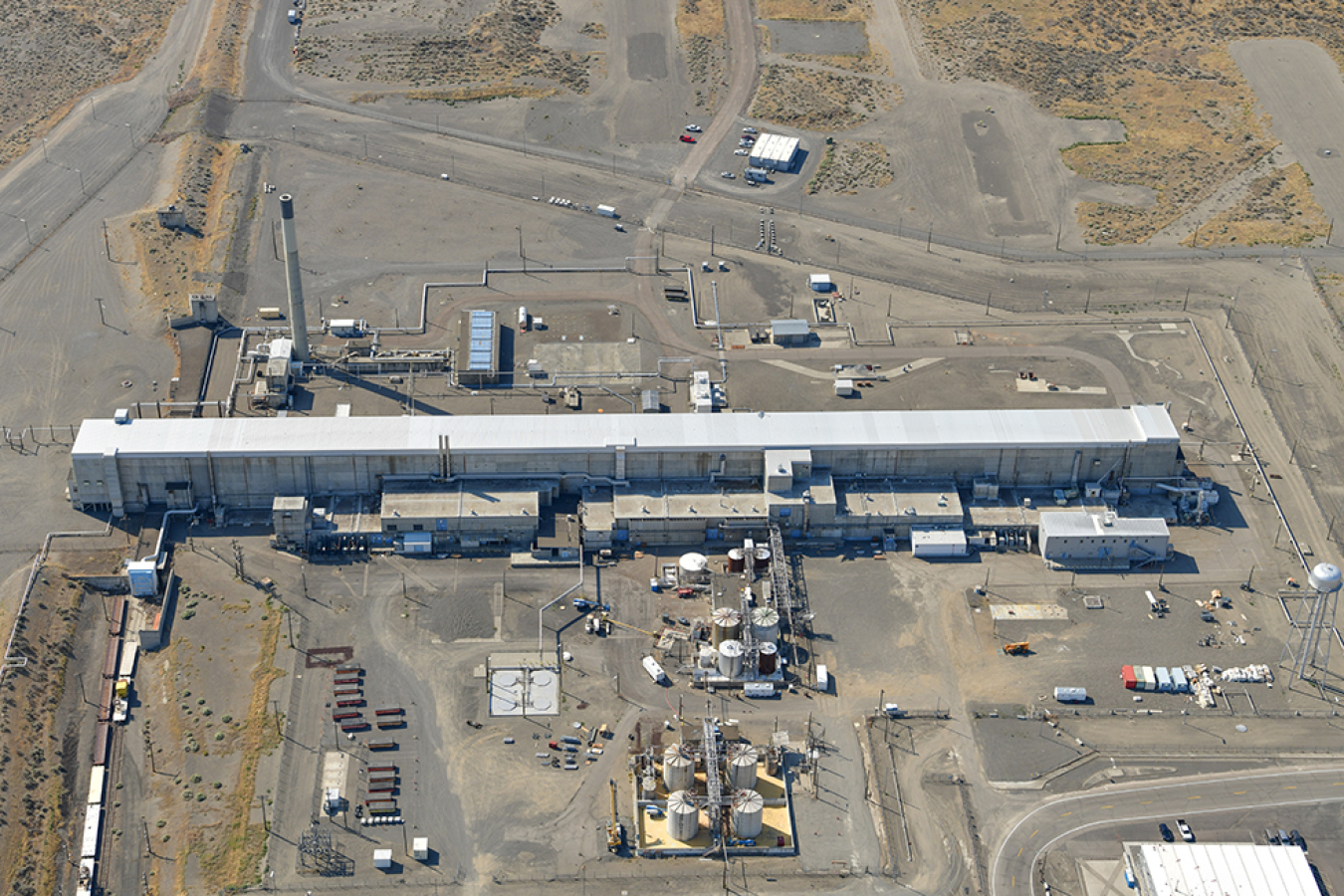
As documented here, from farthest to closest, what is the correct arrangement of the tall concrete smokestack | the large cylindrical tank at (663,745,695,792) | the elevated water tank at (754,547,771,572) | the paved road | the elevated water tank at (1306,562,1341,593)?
the tall concrete smokestack
the elevated water tank at (754,547,771,572)
the elevated water tank at (1306,562,1341,593)
the large cylindrical tank at (663,745,695,792)
the paved road

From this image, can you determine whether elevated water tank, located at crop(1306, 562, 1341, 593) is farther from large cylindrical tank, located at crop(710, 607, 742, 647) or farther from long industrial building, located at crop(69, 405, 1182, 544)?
large cylindrical tank, located at crop(710, 607, 742, 647)

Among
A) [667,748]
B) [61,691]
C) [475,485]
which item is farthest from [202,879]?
[475,485]

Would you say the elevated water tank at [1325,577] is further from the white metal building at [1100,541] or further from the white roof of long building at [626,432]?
the white roof of long building at [626,432]

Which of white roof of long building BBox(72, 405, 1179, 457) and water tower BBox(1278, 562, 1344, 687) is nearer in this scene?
water tower BBox(1278, 562, 1344, 687)

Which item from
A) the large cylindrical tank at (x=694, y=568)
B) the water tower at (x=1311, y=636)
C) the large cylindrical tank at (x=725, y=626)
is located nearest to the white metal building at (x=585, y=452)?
the large cylindrical tank at (x=694, y=568)

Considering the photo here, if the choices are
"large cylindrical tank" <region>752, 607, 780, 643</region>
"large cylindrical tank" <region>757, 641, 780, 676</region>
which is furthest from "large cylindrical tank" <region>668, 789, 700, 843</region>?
"large cylindrical tank" <region>752, 607, 780, 643</region>

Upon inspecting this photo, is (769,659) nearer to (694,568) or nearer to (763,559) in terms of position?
(763,559)
